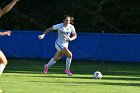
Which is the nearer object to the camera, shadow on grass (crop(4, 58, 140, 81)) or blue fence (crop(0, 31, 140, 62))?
shadow on grass (crop(4, 58, 140, 81))

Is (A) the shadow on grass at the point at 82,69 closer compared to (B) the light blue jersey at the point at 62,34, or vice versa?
(B) the light blue jersey at the point at 62,34

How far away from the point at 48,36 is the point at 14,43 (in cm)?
204

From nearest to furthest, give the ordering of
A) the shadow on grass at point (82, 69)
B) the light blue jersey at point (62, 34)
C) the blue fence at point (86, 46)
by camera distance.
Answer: the light blue jersey at point (62, 34) → the shadow on grass at point (82, 69) → the blue fence at point (86, 46)

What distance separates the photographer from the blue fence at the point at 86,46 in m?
34.1

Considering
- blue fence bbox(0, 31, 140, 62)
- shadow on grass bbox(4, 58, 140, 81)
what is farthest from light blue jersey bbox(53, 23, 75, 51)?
blue fence bbox(0, 31, 140, 62)

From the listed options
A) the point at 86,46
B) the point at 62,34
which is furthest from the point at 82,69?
the point at 86,46

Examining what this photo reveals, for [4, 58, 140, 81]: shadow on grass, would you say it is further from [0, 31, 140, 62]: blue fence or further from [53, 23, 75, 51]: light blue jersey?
[53, 23, 75, 51]: light blue jersey

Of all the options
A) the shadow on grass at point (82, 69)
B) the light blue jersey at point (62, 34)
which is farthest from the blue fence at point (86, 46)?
the light blue jersey at point (62, 34)

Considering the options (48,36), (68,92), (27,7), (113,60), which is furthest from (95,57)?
(68,92)

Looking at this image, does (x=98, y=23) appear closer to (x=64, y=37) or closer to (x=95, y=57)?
(x=95, y=57)

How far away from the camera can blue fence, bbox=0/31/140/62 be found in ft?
112

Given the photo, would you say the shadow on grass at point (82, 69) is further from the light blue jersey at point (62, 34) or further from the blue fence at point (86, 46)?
the light blue jersey at point (62, 34)

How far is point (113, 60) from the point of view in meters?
34.2

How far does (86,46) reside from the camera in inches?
1358
